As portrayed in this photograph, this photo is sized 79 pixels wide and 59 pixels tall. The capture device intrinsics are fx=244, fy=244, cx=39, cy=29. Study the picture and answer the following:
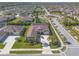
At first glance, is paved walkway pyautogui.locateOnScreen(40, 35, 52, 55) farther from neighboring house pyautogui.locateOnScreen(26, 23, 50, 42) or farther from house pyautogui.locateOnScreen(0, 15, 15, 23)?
house pyautogui.locateOnScreen(0, 15, 15, 23)

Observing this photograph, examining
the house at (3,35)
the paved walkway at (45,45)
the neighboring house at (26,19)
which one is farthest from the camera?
the neighboring house at (26,19)

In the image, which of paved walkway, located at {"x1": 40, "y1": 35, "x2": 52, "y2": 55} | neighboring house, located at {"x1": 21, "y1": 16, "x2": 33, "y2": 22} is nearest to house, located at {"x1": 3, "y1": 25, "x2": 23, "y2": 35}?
neighboring house, located at {"x1": 21, "y1": 16, "x2": 33, "y2": 22}

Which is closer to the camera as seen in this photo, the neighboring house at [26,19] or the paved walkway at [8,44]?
the paved walkway at [8,44]

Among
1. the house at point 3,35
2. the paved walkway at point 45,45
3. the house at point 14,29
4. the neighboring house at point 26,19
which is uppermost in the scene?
the neighboring house at point 26,19

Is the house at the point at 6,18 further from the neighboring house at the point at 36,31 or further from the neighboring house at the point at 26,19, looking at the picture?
the neighboring house at the point at 36,31

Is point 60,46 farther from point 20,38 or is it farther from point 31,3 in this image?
point 31,3

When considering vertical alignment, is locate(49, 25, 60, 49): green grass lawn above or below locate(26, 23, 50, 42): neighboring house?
below

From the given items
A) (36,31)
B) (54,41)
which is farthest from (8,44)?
(54,41)

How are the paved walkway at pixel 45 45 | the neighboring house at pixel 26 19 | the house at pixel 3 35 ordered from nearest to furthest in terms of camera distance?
the paved walkway at pixel 45 45
the house at pixel 3 35
the neighboring house at pixel 26 19

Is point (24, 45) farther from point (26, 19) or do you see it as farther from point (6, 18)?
point (6, 18)

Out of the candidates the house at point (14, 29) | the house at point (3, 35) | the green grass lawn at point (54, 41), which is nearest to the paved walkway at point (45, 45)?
the green grass lawn at point (54, 41)
